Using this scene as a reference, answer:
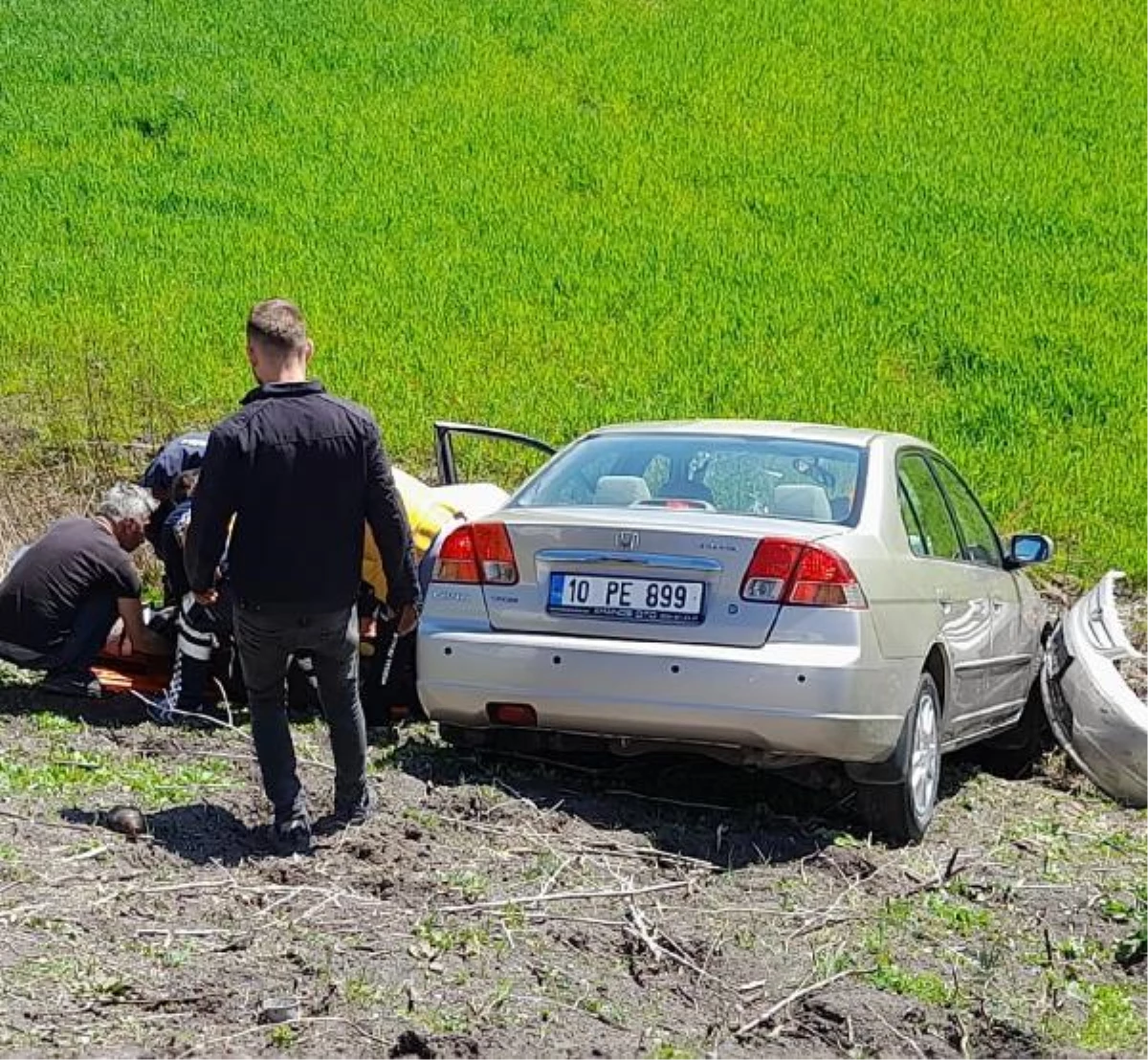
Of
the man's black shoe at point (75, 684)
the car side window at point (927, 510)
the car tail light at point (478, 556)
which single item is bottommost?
the man's black shoe at point (75, 684)

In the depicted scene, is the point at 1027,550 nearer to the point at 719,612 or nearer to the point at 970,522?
the point at 970,522

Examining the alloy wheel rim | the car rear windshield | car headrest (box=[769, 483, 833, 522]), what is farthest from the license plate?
the alloy wheel rim

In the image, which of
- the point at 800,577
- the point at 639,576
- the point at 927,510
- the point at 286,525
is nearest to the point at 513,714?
the point at 639,576

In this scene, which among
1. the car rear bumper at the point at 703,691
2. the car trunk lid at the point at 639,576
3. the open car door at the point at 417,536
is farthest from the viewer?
the open car door at the point at 417,536

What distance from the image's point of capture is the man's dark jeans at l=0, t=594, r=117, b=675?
8922mm

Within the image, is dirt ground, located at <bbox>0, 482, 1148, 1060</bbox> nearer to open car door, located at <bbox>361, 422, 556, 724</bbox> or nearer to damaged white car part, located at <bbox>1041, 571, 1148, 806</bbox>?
damaged white car part, located at <bbox>1041, 571, 1148, 806</bbox>

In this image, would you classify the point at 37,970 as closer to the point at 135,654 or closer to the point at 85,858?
the point at 85,858

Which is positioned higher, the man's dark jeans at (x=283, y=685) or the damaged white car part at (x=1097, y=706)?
the man's dark jeans at (x=283, y=685)

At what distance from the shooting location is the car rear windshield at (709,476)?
725 cm

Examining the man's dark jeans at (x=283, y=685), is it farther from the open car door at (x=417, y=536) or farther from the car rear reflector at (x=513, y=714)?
the open car door at (x=417, y=536)

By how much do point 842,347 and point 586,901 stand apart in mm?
12475

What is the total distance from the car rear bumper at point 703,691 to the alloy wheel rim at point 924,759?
25 cm

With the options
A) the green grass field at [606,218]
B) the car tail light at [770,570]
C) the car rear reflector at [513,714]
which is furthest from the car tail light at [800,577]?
the green grass field at [606,218]

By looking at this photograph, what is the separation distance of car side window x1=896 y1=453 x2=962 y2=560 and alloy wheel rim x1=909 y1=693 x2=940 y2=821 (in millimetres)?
624
